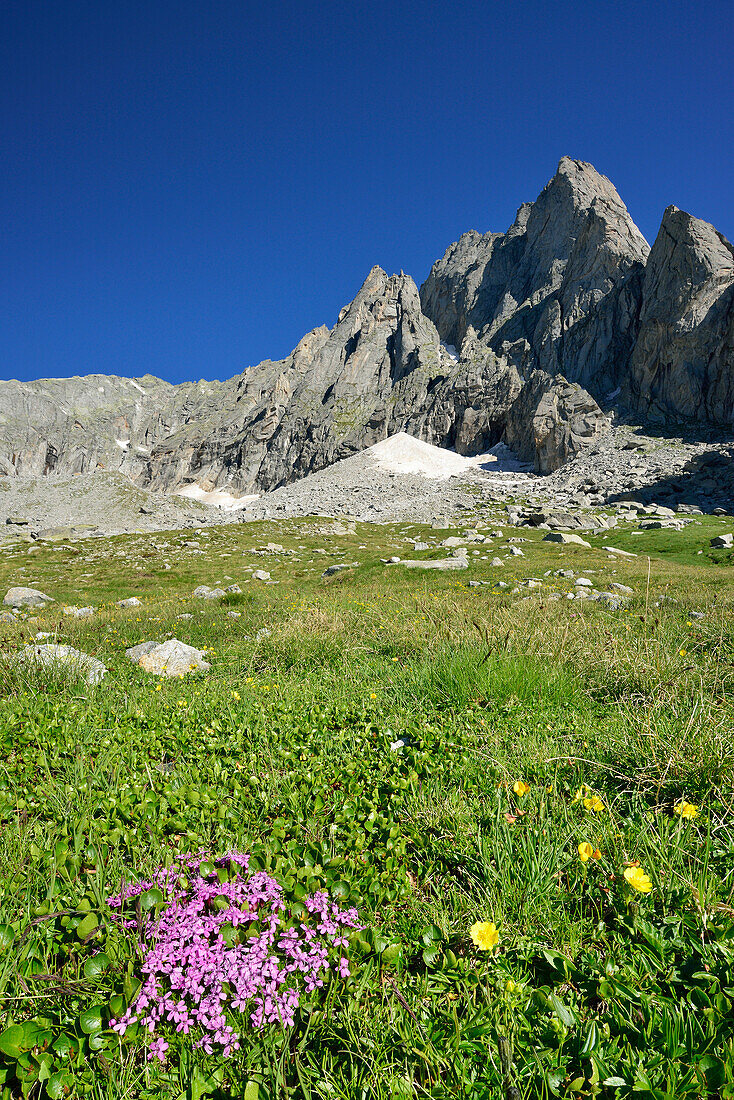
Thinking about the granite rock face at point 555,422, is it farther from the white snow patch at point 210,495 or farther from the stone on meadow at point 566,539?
the white snow patch at point 210,495

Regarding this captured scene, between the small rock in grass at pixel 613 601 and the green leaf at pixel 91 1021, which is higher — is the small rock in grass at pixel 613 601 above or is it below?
below

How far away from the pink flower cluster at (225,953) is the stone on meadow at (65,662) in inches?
179

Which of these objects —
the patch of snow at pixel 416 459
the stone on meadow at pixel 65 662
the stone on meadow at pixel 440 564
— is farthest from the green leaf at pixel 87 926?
the patch of snow at pixel 416 459

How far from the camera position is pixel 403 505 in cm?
7188

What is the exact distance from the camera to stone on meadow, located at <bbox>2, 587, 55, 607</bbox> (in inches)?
729

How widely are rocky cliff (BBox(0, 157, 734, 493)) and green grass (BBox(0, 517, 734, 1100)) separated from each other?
89.0m

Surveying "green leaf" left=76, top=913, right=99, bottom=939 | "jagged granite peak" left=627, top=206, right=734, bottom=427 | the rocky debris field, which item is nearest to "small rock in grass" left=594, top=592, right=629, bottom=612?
"green leaf" left=76, top=913, right=99, bottom=939

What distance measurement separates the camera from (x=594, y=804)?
2.90 m

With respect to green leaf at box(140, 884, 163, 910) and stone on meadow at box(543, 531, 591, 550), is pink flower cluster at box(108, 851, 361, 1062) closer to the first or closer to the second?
green leaf at box(140, 884, 163, 910)

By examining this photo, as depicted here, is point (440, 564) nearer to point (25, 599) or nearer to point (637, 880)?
point (25, 599)

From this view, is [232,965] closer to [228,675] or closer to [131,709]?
[131,709]

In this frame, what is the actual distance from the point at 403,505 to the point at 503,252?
432 ft

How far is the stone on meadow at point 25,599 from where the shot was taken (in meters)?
18.5

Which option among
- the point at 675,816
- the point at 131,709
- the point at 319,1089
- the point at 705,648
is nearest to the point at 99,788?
the point at 131,709
